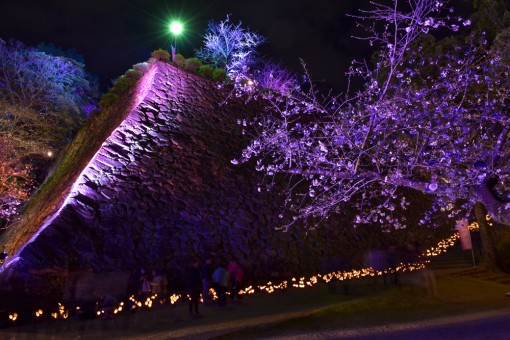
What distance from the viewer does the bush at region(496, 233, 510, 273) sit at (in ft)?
45.2

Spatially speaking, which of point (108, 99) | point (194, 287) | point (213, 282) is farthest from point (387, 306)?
point (108, 99)

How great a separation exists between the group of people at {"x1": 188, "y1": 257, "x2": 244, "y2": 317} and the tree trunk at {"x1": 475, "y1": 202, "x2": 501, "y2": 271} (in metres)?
8.81

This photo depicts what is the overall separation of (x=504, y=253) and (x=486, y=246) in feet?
1.99

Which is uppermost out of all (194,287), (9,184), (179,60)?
(179,60)

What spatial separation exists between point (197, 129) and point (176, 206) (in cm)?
440

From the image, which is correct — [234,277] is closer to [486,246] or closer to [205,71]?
→ [486,246]

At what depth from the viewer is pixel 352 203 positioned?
56.9 feet

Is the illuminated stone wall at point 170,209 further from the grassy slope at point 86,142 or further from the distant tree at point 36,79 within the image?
the distant tree at point 36,79

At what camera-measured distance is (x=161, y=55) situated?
64.0 feet

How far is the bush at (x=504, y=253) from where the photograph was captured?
13.8 m

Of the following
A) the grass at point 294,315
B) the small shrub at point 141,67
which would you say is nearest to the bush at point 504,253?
the grass at point 294,315

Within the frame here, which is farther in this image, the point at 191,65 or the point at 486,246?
the point at 191,65

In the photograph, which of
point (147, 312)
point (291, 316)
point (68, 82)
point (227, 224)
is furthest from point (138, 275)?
point (68, 82)

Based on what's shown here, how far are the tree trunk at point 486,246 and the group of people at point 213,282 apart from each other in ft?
28.9
